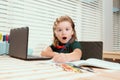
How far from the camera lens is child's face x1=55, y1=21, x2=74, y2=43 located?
1381 mm

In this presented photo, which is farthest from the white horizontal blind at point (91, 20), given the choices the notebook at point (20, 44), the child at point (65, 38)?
the notebook at point (20, 44)

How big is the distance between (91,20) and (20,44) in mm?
1644

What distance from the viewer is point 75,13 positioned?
2.46 m

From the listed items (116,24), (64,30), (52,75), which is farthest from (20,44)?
(116,24)

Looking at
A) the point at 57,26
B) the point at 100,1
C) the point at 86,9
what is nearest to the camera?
the point at 57,26

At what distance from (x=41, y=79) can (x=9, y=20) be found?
49.2 inches

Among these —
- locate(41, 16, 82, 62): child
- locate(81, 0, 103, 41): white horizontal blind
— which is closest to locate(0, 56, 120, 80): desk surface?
locate(41, 16, 82, 62): child

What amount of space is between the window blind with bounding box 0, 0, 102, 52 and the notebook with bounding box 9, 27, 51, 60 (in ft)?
1.05

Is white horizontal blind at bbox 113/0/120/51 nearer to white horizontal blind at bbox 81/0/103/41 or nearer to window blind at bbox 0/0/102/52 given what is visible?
white horizontal blind at bbox 81/0/103/41

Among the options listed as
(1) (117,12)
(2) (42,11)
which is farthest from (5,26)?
(1) (117,12)

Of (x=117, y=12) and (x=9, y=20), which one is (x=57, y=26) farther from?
(x=117, y=12)

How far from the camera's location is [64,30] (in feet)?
4.53

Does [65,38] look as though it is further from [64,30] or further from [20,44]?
[20,44]

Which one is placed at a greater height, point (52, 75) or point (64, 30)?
point (64, 30)
